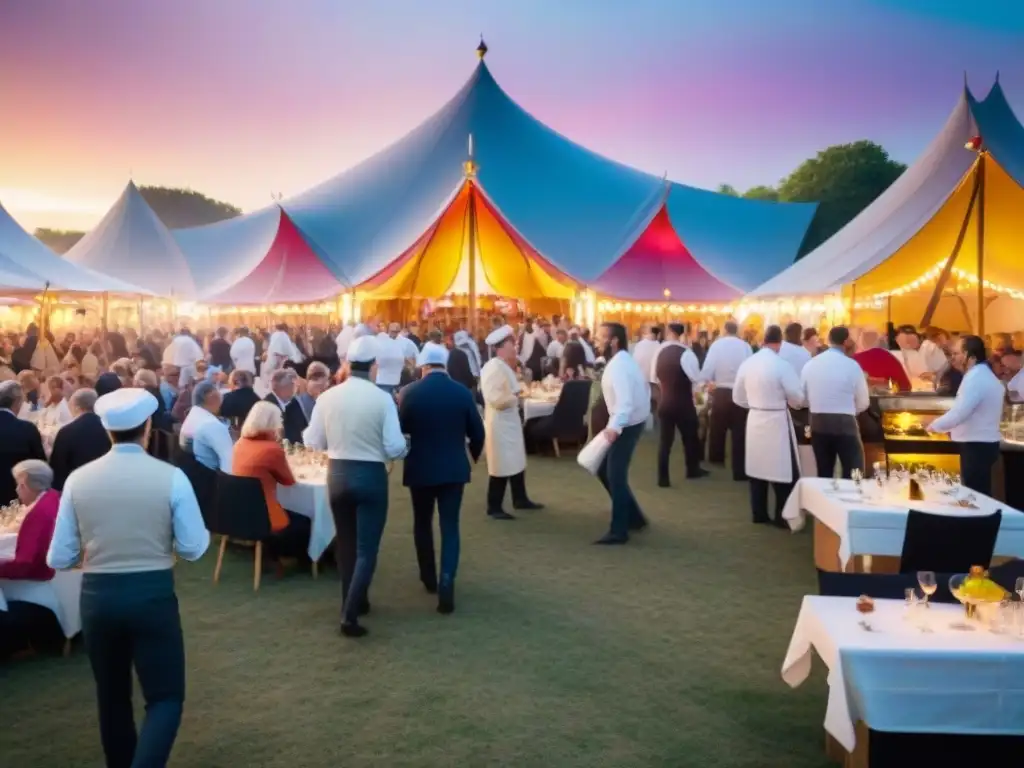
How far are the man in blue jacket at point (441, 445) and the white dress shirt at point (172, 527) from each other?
211 cm

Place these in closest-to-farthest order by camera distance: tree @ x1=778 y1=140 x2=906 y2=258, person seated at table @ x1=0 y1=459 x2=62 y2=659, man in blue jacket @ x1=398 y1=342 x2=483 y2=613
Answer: person seated at table @ x1=0 y1=459 x2=62 y2=659 → man in blue jacket @ x1=398 y1=342 x2=483 y2=613 → tree @ x1=778 y1=140 x2=906 y2=258

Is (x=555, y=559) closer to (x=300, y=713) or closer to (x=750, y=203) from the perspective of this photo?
(x=300, y=713)

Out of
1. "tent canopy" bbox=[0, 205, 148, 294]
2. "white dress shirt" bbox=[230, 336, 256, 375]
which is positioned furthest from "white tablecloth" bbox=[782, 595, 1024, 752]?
"tent canopy" bbox=[0, 205, 148, 294]

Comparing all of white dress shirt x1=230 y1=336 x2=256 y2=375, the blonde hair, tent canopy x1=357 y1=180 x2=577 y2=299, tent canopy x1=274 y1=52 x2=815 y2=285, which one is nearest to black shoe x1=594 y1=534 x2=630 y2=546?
the blonde hair

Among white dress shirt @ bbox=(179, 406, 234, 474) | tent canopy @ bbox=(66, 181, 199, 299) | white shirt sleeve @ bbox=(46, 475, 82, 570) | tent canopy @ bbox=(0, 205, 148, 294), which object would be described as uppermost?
tent canopy @ bbox=(66, 181, 199, 299)

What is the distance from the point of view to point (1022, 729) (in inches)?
108

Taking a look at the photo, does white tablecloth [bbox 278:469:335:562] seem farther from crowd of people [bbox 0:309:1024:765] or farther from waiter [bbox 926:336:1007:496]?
waiter [bbox 926:336:1007:496]

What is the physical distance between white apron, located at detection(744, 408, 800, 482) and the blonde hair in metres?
3.76

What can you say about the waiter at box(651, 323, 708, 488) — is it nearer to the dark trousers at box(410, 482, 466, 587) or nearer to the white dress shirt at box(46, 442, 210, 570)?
the dark trousers at box(410, 482, 466, 587)

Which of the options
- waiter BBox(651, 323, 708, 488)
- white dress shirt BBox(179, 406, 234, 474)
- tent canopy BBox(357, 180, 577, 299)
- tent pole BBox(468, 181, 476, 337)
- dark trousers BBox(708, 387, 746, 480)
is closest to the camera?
white dress shirt BBox(179, 406, 234, 474)

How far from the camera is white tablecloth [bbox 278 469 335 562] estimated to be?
5.60 m

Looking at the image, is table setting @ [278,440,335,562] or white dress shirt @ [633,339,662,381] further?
white dress shirt @ [633,339,662,381]

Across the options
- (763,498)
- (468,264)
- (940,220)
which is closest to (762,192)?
(468,264)

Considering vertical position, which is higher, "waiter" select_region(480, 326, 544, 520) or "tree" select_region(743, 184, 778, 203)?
"tree" select_region(743, 184, 778, 203)
